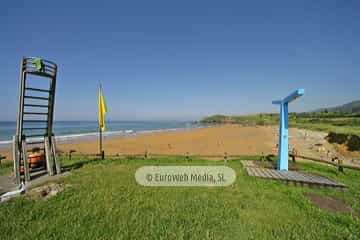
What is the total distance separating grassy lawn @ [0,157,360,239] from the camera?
2.95m

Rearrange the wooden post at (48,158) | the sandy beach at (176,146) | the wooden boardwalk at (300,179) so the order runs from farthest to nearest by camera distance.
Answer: the sandy beach at (176,146) → the wooden post at (48,158) → the wooden boardwalk at (300,179)

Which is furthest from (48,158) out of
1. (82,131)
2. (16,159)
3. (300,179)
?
(82,131)

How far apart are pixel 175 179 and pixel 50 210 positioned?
10.4ft

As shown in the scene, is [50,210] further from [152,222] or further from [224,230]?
[224,230]

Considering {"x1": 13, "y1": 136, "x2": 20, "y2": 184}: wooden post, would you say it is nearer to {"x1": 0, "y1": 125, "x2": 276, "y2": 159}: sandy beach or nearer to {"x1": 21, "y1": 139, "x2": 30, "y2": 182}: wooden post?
{"x1": 21, "y1": 139, "x2": 30, "y2": 182}: wooden post

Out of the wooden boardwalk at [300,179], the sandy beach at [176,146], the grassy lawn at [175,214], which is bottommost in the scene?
the sandy beach at [176,146]

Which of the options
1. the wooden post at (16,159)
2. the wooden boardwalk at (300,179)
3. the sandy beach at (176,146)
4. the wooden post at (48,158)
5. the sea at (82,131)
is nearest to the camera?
the wooden post at (16,159)

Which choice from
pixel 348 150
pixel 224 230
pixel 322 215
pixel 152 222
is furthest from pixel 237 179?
pixel 348 150

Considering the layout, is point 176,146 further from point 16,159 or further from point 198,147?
point 16,159

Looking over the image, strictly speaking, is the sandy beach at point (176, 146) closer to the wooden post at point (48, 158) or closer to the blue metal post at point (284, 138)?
the blue metal post at point (284, 138)

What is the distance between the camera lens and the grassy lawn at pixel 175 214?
2946 millimetres

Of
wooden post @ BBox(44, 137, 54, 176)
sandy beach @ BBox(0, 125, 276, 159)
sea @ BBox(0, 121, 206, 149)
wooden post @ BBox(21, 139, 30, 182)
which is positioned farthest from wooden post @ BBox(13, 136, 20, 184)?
sea @ BBox(0, 121, 206, 149)

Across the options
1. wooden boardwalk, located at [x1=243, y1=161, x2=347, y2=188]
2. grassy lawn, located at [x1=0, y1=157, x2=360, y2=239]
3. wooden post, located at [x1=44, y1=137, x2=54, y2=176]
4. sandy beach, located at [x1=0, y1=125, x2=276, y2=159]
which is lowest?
sandy beach, located at [x1=0, y1=125, x2=276, y2=159]

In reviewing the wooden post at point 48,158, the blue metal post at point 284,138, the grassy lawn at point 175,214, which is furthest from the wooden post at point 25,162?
the blue metal post at point 284,138
